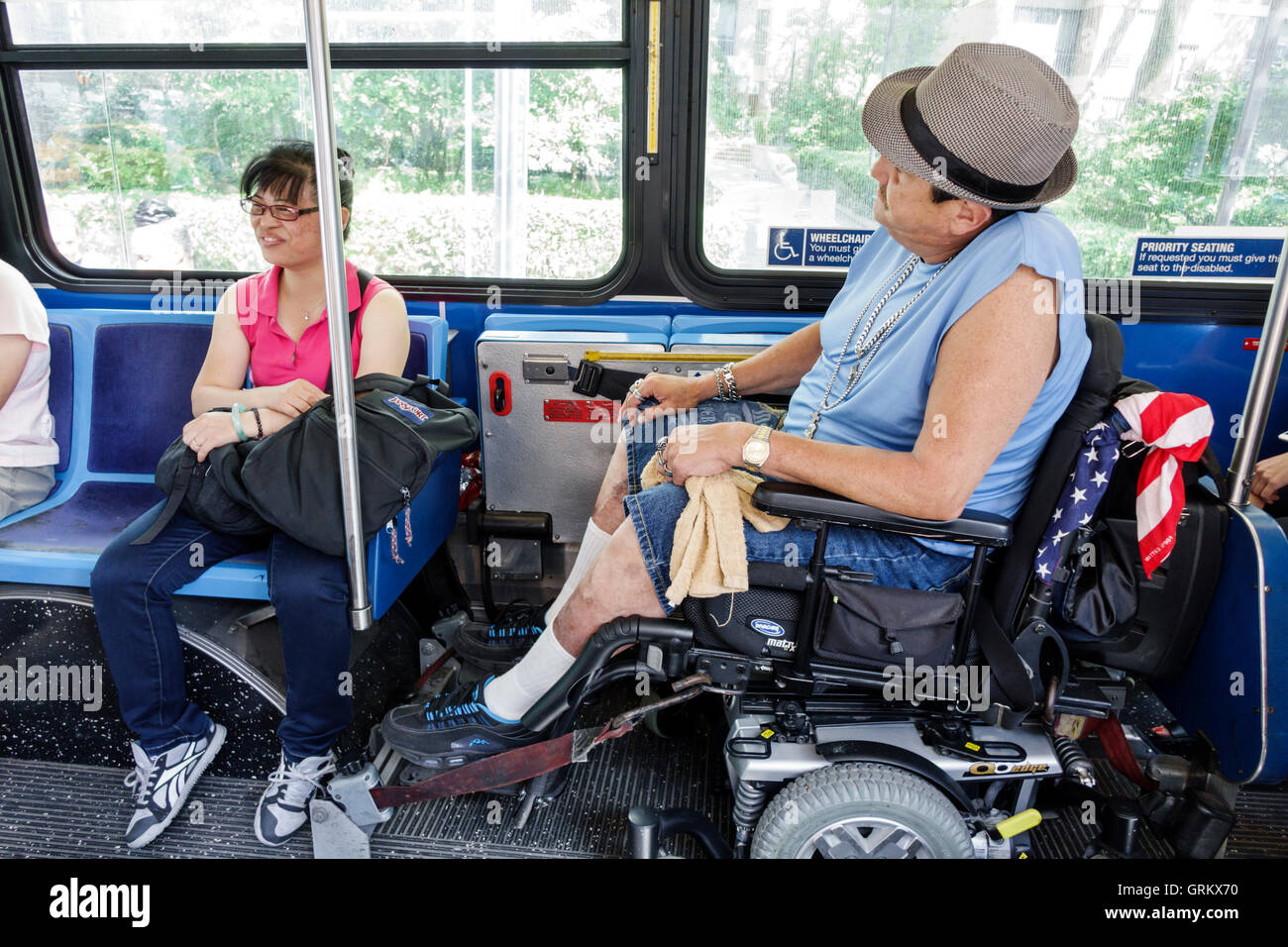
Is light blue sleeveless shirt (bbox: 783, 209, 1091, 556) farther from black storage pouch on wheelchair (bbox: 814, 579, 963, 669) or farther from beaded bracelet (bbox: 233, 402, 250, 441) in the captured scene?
beaded bracelet (bbox: 233, 402, 250, 441)

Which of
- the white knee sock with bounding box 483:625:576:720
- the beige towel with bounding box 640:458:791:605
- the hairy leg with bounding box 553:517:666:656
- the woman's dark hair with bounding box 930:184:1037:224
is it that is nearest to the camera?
the woman's dark hair with bounding box 930:184:1037:224

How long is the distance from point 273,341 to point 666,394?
47.3 inches

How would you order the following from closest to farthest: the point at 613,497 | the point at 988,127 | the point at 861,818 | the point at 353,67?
the point at 988,127, the point at 861,818, the point at 613,497, the point at 353,67

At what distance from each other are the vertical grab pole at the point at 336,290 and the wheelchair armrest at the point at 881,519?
0.92 metres

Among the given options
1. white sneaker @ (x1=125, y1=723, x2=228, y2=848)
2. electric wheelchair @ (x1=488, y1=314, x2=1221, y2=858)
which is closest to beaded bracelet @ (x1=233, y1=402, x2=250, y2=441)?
white sneaker @ (x1=125, y1=723, x2=228, y2=848)

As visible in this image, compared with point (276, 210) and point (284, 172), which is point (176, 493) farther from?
point (284, 172)

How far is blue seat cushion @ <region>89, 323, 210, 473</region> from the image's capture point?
2.83 meters

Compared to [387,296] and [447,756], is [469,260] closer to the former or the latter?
[387,296]

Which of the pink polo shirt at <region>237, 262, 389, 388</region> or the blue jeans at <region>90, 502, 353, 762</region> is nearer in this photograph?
the blue jeans at <region>90, 502, 353, 762</region>

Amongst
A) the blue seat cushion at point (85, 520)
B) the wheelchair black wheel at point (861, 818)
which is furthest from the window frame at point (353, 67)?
the wheelchair black wheel at point (861, 818)

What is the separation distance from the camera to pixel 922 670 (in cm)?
181

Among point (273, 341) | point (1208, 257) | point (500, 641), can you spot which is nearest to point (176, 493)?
point (273, 341)

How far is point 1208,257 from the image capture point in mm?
2959

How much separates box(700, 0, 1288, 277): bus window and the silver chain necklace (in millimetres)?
1195
